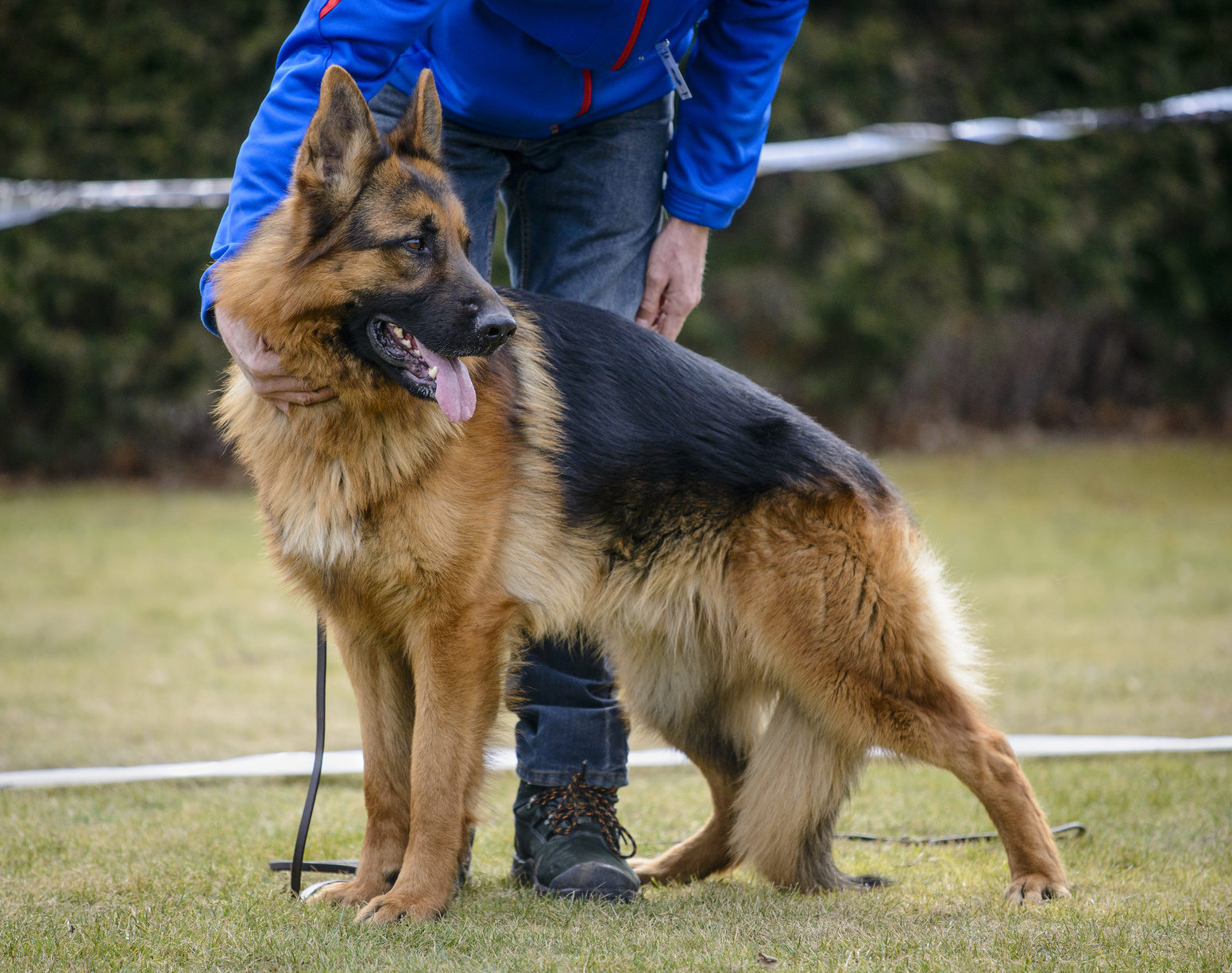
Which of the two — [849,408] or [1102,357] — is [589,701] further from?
[1102,357]

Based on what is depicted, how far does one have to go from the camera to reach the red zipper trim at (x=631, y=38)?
9.02ft

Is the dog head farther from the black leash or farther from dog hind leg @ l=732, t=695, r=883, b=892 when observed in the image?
dog hind leg @ l=732, t=695, r=883, b=892

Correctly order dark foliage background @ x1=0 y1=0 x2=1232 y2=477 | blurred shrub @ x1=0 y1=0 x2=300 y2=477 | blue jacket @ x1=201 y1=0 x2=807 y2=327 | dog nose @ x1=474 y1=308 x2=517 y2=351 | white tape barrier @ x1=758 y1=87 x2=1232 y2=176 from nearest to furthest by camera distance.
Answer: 1. dog nose @ x1=474 y1=308 x2=517 y2=351
2. blue jacket @ x1=201 y1=0 x2=807 y2=327
3. white tape barrier @ x1=758 y1=87 x2=1232 y2=176
4. blurred shrub @ x1=0 y1=0 x2=300 y2=477
5. dark foliage background @ x1=0 y1=0 x2=1232 y2=477

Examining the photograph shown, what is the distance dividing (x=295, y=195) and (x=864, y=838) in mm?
2282

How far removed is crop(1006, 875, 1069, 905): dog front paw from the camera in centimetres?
268

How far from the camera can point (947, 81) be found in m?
11.5

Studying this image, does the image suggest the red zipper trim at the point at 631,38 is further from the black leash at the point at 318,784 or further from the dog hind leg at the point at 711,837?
the dog hind leg at the point at 711,837

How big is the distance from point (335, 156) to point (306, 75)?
0.82ft

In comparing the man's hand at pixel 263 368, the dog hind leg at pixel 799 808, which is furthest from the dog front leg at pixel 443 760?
the dog hind leg at pixel 799 808

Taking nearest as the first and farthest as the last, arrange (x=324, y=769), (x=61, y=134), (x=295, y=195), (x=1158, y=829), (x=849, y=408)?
1. (x=295, y=195)
2. (x=1158, y=829)
3. (x=324, y=769)
4. (x=61, y=134)
5. (x=849, y=408)

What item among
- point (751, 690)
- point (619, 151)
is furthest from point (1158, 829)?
point (619, 151)

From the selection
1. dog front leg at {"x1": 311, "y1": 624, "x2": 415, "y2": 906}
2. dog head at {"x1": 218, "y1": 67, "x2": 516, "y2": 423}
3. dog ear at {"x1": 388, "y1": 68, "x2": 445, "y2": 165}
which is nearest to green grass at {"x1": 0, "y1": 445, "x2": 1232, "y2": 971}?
dog front leg at {"x1": 311, "y1": 624, "x2": 415, "y2": 906}

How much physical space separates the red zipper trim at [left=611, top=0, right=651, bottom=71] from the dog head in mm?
636

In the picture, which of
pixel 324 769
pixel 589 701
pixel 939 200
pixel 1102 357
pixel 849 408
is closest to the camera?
pixel 589 701
